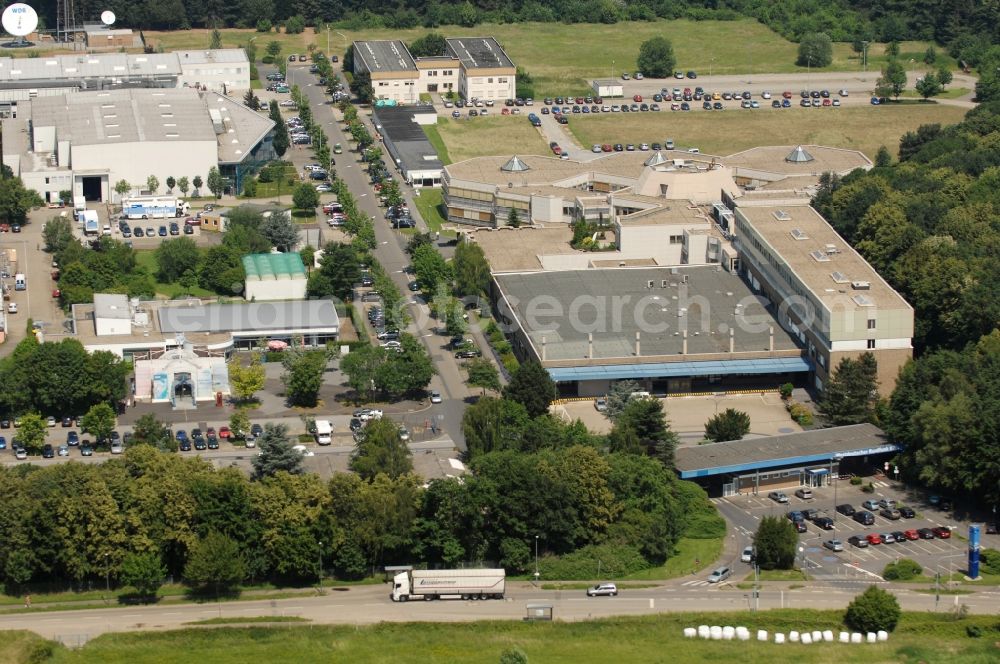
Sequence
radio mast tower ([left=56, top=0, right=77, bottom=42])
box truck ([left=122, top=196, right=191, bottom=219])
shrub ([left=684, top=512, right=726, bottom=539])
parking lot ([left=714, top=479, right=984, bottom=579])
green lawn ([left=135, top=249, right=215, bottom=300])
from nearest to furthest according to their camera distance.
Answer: parking lot ([left=714, top=479, right=984, bottom=579]), shrub ([left=684, top=512, right=726, bottom=539]), green lawn ([left=135, top=249, right=215, bottom=300]), box truck ([left=122, top=196, right=191, bottom=219]), radio mast tower ([left=56, top=0, right=77, bottom=42])

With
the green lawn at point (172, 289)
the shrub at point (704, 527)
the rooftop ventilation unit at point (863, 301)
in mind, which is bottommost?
the shrub at point (704, 527)

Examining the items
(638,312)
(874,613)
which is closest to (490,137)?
(638,312)

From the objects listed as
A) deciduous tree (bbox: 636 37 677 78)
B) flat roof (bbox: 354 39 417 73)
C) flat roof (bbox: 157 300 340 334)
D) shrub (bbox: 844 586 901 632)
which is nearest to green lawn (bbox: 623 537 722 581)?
shrub (bbox: 844 586 901 632)

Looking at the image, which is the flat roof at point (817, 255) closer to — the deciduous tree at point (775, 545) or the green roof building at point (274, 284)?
the deciduous tree at point (775, 545)

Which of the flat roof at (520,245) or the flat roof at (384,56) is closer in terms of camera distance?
the flat roof at (520,245)

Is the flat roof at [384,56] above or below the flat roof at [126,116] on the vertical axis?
above

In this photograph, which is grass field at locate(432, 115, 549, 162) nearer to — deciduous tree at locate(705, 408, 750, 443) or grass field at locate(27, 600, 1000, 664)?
deciduous tree at locate(705, 408, 750, 443)

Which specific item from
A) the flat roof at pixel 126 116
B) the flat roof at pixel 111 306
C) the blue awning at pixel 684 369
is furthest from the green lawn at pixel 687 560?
the flat roof at pixel 126 116
